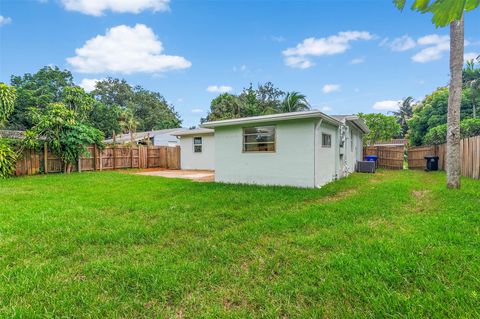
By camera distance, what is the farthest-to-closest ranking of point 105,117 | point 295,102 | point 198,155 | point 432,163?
point 105,117 < point 295,102 < point 198,155 < point 432,163

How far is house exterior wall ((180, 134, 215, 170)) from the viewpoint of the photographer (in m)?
15.8

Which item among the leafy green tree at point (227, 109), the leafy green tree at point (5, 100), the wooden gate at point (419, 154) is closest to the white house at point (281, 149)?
A: the wooden gate at point (419, 154)

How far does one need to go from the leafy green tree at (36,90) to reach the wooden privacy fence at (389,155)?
27.8 m

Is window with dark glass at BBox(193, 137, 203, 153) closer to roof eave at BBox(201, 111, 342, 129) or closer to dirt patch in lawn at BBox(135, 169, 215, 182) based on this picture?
dirt patch in lawn at BBox(135, 169, 215, 182)

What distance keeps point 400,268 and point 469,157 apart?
390 inches

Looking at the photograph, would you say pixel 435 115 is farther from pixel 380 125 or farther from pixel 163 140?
pixel 163 140

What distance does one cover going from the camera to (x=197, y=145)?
1639 centimetres

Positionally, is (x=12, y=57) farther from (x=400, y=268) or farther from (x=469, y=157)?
(x=469, y=157)

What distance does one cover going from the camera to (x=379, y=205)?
545cm

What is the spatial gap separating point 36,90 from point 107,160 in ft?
51.1

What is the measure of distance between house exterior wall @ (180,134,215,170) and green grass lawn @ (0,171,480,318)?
33.7 ft

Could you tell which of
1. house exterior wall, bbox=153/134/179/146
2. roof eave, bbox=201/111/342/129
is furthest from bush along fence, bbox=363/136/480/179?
house exterior wall, bbox=153/134/179/146

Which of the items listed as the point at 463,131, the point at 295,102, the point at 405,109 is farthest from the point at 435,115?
the point at 405,109

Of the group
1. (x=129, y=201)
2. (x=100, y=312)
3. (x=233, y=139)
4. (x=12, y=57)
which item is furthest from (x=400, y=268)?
(x=12, y=57)
